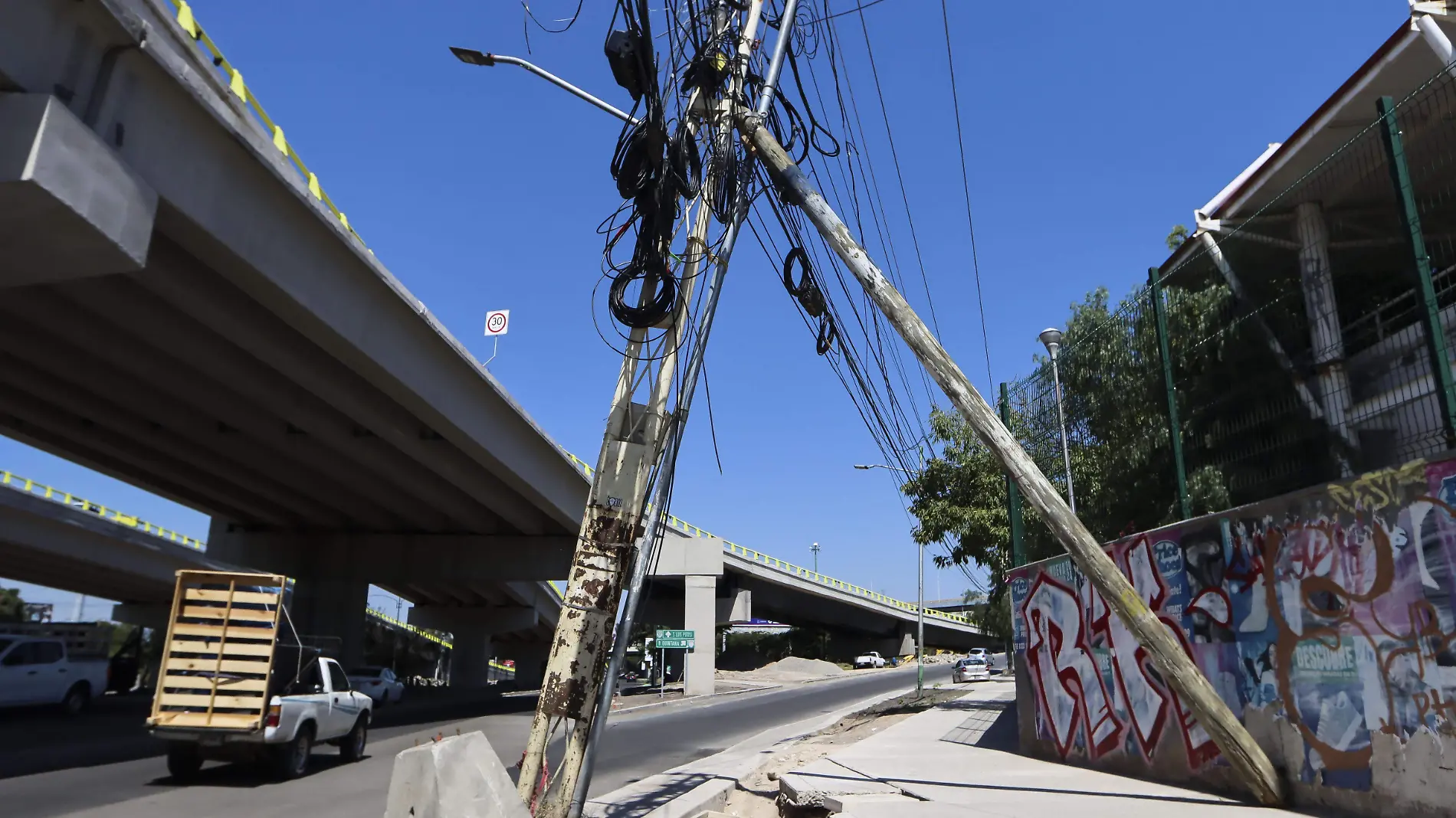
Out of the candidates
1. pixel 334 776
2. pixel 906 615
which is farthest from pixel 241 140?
pixel 906 615

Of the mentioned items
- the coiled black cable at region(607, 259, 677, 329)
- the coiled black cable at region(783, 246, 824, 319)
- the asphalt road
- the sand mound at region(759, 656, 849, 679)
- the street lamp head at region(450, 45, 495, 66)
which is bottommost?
the asphalt road

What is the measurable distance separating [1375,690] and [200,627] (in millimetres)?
13536

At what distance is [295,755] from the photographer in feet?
41.5

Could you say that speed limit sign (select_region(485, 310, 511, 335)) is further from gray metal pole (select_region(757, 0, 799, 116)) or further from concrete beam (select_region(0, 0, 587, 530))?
gray metal pole (select_region(757, 0, 799, 116))

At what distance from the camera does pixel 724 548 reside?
51.3m

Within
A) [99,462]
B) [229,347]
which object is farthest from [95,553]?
[229,347]

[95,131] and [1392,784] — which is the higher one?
[95,131]

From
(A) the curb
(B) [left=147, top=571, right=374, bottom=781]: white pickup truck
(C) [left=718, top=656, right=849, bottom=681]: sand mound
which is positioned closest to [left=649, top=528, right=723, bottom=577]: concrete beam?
(C) [left=718, top=656, right=849, bottom=681]: sand mound

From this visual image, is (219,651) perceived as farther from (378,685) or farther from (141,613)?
(141,613)

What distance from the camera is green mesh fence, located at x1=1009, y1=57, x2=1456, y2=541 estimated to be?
675 centimetres

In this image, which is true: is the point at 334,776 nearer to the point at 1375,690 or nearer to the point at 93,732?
the point at 93,732

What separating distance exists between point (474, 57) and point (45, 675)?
23166mm

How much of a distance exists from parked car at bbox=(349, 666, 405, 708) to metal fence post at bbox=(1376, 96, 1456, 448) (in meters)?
29.5

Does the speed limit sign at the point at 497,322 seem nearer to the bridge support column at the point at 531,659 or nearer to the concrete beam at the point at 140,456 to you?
the concrete beam at the point at 140,456
